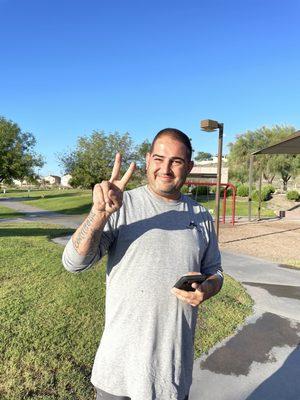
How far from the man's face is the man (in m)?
0.13

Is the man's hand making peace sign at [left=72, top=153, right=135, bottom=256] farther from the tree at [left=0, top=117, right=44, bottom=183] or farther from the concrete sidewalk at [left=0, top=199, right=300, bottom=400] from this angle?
the tree at [left=0, top=117, right=44, bottom=183]

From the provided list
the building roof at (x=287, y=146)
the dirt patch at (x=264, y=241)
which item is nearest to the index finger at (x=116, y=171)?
the dirt patch at (x=264, y=241)

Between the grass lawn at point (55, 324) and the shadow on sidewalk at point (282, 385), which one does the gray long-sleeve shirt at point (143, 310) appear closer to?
the grass lawn at point (55, 324)

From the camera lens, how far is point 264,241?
11789 millimetres

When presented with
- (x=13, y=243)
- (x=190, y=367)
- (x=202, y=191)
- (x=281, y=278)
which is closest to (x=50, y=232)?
(x=13, y=243)

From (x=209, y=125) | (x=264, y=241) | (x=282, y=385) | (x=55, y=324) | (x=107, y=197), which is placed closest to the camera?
(x=107, y=197)

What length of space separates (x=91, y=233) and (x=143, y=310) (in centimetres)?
→ 42

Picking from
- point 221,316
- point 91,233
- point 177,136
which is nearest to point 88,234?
point 91,233

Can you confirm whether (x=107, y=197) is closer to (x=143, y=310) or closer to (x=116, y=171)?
(x=116, y=171)

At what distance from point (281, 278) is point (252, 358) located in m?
3.63

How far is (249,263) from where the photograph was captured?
835cm

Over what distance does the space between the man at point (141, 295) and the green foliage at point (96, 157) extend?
2602 cm

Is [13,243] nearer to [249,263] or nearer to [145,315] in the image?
[249,263]

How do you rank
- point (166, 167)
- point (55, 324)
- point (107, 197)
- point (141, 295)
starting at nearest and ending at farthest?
point (107, 197), point (141, 295), point (166, 167), point (55, 324)
